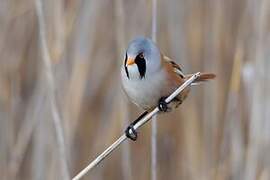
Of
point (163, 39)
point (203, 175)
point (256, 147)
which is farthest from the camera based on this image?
point (163, 39)

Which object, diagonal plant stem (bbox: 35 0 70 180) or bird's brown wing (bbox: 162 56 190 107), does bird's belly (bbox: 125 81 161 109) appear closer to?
bird's brown wing (bbox: 162 56 190 107)

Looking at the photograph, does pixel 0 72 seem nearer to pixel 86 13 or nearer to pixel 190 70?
pixel 86 13

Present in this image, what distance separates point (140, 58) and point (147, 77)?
7 centimetres

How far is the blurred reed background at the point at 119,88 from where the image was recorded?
1779 mm

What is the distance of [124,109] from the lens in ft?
6.39

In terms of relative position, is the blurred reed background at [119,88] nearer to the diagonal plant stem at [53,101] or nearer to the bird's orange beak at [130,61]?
the diagonal plant stem at [53,101]

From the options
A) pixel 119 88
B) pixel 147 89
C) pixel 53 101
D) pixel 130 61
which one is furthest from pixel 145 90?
pixel 119 88

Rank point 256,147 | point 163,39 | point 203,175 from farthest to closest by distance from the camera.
→ point 163,39, point 203,175, point 256,147

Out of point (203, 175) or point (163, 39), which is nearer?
point (203, 175)

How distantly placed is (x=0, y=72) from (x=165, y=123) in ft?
1.88

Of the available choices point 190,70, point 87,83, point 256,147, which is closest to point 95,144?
point 87,83

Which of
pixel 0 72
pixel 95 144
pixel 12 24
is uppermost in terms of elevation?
pixel 12 24

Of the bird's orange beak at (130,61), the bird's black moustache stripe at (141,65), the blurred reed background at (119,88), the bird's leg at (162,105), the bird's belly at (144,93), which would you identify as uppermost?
the bird's orange beak at (130,61)

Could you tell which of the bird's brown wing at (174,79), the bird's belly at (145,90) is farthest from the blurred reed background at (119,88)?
the bird's belly at (145,90)
